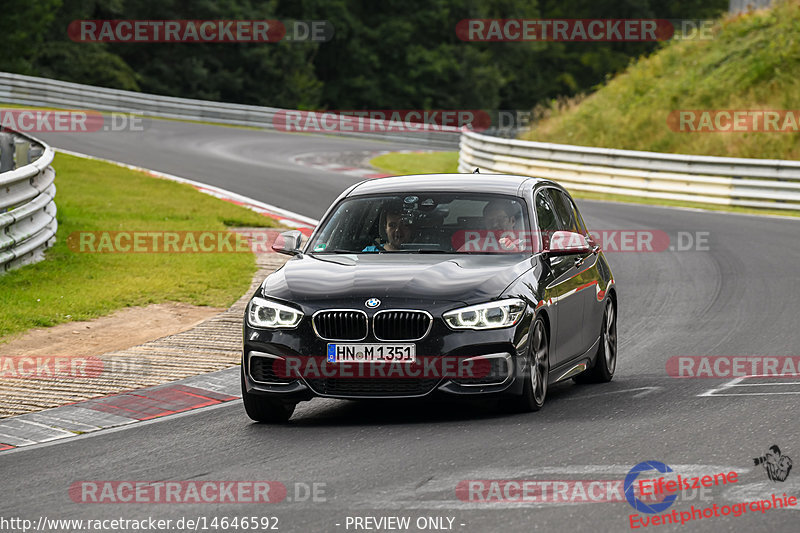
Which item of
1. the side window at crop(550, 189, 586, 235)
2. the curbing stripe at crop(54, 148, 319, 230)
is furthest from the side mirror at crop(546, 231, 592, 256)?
the curbing stripe at crop(54, 148, 319, 230)

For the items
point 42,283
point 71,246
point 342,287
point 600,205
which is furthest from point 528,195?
point 600,205

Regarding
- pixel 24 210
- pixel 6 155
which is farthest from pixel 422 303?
pixel 6 155

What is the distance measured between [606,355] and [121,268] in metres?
7.62

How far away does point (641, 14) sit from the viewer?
86.6 metres

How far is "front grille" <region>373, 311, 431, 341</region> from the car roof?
1.69 m

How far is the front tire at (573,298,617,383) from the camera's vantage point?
10258 mm

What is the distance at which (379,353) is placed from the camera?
8.07m

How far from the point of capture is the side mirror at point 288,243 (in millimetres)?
9320

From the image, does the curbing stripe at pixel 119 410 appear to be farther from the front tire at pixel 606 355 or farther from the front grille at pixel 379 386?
the front tire at pixel 606 355

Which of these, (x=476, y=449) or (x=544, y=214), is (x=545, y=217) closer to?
(x=544, y=214)

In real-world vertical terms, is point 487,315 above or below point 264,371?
above

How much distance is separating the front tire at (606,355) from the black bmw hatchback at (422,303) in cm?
42

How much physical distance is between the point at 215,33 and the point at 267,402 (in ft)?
178

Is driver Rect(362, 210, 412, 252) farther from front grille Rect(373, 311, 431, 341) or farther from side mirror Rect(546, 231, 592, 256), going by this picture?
front grille Rect(373, 311, 431, 341)
